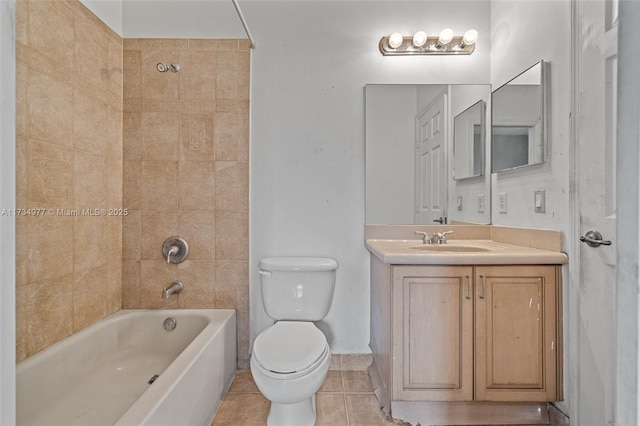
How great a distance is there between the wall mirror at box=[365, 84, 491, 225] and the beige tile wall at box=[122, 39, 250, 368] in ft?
2.73

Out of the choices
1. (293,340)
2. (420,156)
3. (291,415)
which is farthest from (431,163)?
(291,415)

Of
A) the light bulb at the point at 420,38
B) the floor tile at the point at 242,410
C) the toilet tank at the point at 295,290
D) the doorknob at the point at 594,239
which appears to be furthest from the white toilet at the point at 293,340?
the light bulb at the point at 420,38

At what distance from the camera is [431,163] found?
200 centimetres

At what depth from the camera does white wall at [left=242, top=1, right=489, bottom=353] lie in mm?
2004

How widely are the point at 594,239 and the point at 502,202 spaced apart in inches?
25.1

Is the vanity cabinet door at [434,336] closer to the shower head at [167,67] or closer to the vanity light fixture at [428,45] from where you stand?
the vanity light fixture at [428,45]

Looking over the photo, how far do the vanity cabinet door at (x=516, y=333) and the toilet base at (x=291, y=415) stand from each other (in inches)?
31.3

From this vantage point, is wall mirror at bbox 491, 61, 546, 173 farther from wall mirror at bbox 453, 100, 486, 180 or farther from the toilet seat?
the toilet seat

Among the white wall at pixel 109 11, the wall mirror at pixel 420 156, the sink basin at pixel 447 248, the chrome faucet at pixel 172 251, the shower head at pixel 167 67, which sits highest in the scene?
the white wall at pixel 109 11

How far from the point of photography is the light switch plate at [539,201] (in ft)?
5.17

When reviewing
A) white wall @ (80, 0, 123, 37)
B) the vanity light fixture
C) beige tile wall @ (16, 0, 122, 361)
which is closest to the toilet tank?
beige tile wall @ (16, 0, 122, 361)

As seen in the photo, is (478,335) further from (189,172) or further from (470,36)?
(189,172)
